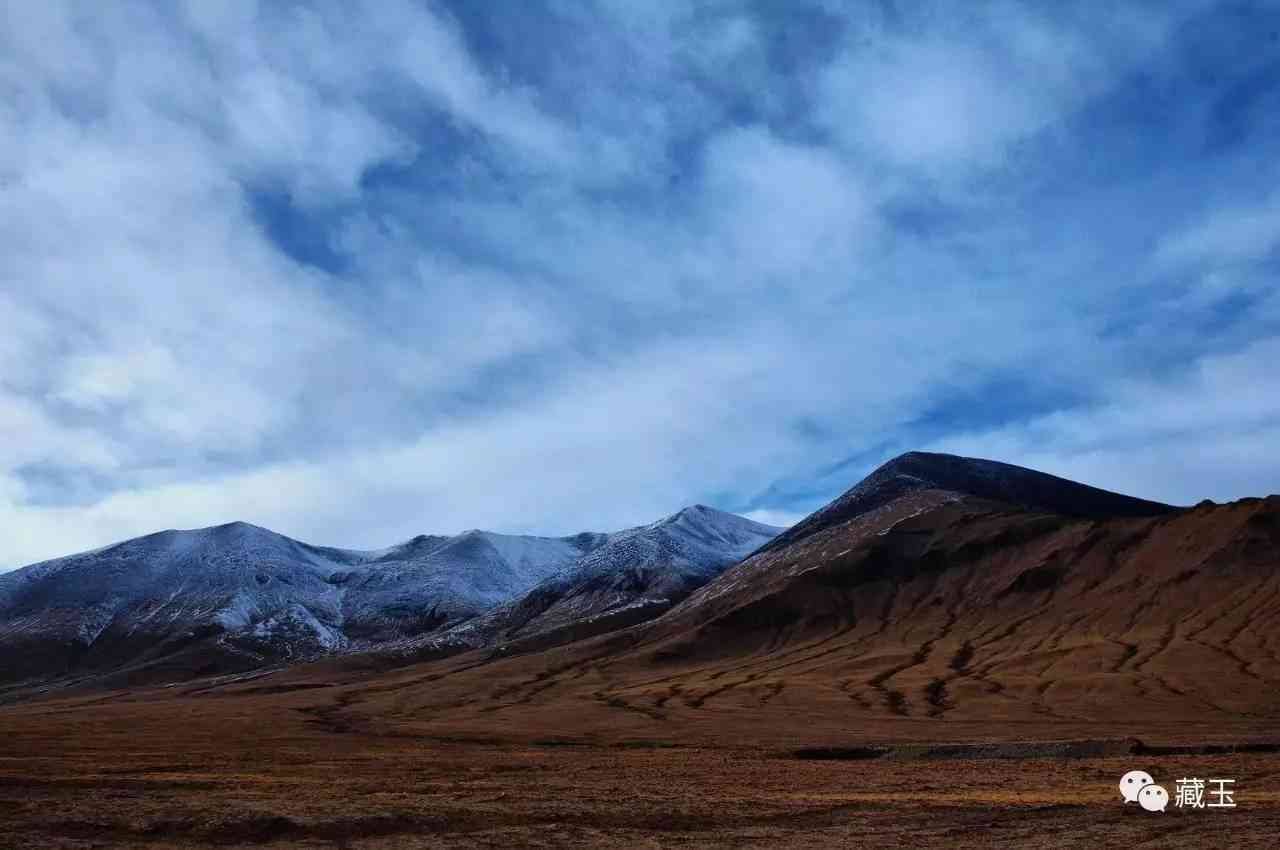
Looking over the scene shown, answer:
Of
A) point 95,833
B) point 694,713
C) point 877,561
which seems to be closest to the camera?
point 95,833

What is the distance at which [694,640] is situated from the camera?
Answer: 148 meters

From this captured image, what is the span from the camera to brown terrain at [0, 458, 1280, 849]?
2461 cm

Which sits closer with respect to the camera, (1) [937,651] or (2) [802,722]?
(2) [802,722]

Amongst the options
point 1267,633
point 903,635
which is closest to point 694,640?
point 903,635

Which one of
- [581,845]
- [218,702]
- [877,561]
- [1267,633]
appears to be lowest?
[218,702]

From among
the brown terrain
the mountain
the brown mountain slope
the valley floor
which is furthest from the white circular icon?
the mountain

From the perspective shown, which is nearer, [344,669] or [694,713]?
[694,713]

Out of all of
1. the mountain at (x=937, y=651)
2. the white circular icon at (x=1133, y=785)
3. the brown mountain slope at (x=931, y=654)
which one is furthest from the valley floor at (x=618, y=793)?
the brown mountain slope at (x=931, y=654)

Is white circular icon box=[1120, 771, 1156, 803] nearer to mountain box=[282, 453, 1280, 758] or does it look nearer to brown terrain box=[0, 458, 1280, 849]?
brown terrain box=[0, 458, 1280, 849]

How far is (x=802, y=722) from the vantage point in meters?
70.6

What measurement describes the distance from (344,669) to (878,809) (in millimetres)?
180253

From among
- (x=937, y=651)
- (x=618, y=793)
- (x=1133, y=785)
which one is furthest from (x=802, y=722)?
(x=937, y=651)

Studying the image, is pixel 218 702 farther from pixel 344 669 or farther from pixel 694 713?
pixel 694 713

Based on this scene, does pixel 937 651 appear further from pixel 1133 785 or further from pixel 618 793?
pixel 618 793
